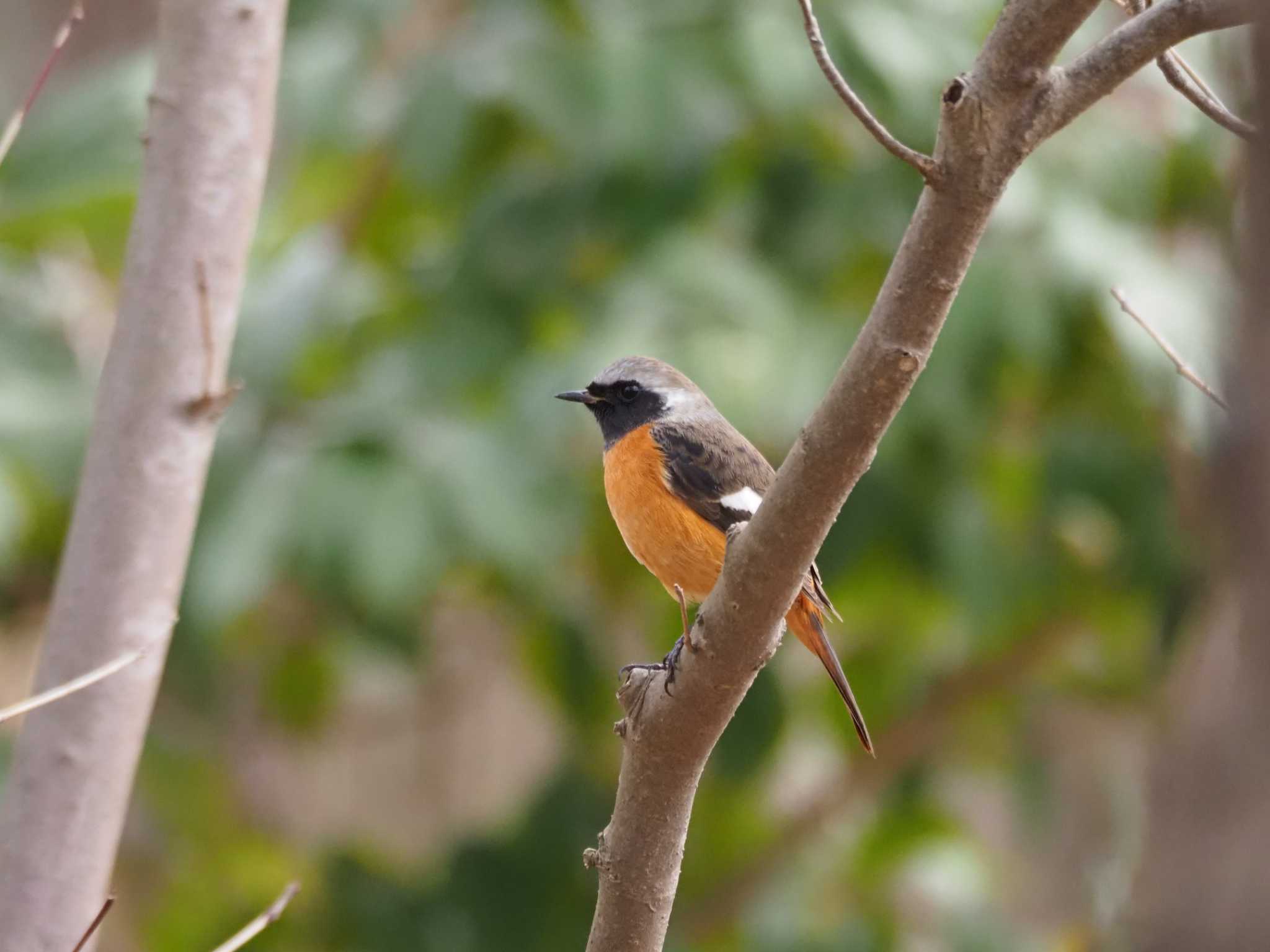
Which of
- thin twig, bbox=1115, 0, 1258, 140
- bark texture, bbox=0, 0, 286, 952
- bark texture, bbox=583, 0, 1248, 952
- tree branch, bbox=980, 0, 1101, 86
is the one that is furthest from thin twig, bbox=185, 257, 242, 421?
thin twig, bbox=1115, 0, 1258, 140

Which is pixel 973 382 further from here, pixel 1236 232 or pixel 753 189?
pixel 1236 232

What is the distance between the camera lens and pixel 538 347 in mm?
4812

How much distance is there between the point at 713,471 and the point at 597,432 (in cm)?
163

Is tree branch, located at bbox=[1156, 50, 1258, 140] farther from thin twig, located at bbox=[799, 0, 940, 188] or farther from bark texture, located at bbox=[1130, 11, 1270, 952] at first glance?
bark texture, located at bbox=[1130, 11, 1270, 952]

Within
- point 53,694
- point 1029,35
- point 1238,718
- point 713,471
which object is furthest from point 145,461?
point 1238,718

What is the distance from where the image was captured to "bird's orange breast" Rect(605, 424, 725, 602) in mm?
3354

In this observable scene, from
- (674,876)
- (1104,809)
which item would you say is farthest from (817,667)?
(674,876)

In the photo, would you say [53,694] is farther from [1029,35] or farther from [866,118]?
[1029,35]

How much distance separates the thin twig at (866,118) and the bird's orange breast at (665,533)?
4.99 ft

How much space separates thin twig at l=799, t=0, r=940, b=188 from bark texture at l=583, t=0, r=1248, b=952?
0.04 feet

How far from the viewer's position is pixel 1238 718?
1.00 m

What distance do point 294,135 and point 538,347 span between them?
3.84 ft

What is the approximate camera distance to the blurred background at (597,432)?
4.41 meters

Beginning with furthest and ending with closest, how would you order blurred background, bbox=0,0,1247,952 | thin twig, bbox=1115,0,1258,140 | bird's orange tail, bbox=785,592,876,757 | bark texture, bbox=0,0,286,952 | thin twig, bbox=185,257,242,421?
blurred background, bbox=0,0,1247,952 → bird's orange tail, bbox=785,592,876,757 → thin twig, bbox=185,257,242,421 → bark texture, bbox=0,0,286,952 → thin twig, bbox=1115,0,1258,140
